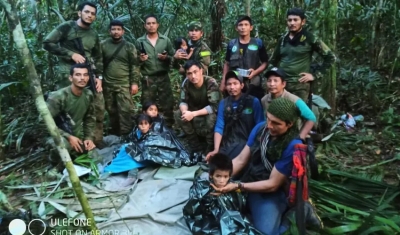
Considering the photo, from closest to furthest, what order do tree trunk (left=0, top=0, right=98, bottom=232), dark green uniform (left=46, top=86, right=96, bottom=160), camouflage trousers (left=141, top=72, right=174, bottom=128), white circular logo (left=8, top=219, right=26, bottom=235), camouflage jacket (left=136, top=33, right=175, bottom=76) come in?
tree trunk (left=0, top=0, right=98, bottom=232), white circular logo (left=8, top=219, right=26, bottom=235), dark green uniform (left=46, top=86, right=96, bottom=160), camouflage jacket (left=136, top=33, right=175, bottom=76), camouflage trousers (left=141, top=72, right=174, bottom=128)

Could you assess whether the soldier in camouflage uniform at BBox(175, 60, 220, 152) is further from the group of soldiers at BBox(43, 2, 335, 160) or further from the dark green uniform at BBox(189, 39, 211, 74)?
the dark green uniform at BBox(189, 39, 211, 74)

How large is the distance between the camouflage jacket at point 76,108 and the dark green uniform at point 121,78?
0.76 m

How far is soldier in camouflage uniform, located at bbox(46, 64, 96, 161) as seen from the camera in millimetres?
4672

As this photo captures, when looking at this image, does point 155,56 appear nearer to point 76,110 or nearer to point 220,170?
point 76,110

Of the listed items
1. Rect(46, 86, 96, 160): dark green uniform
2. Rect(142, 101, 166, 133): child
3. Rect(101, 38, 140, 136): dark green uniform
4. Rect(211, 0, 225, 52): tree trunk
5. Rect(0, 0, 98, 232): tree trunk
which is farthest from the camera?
Rect(211, 0, 225, 52): tree trunk

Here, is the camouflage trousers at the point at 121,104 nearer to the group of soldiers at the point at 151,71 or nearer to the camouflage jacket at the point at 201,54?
the group of soldiers at the point at 151,71

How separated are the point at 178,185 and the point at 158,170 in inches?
18.3

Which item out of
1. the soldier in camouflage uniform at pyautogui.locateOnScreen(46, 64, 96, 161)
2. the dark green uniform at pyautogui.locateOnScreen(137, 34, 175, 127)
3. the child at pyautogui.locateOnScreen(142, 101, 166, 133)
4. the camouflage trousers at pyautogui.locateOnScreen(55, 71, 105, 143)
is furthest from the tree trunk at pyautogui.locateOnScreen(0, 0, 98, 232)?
the dark green uniform at pyautogui.locateOnScreen(137, 34, 175, 127)

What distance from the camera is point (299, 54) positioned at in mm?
4953

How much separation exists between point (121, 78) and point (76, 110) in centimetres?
109

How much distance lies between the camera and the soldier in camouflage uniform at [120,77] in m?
5.68

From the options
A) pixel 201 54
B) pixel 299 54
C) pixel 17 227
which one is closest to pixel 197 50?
pixel 201 54

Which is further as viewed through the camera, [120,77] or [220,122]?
[120,77]

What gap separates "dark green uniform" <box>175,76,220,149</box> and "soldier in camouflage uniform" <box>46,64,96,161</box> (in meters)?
1.20
